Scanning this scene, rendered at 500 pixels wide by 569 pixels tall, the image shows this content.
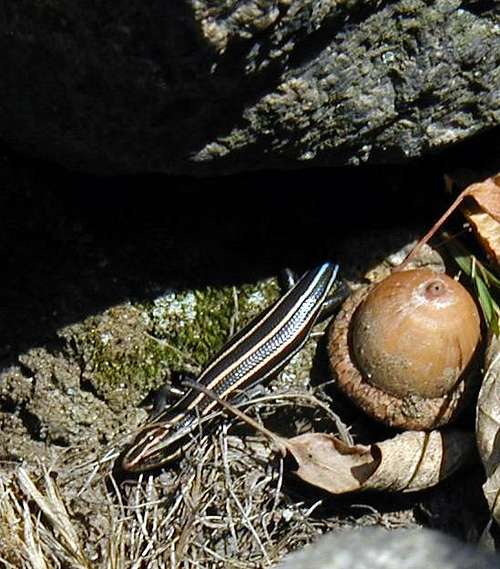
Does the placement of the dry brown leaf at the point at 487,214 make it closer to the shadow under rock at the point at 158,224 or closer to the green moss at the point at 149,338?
the shadow under rock at the point at 158,224

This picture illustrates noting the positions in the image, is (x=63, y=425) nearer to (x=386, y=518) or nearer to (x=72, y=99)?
(x=386, y=518)

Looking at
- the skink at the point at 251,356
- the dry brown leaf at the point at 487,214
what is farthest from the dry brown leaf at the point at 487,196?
the skink at the point at 251,356

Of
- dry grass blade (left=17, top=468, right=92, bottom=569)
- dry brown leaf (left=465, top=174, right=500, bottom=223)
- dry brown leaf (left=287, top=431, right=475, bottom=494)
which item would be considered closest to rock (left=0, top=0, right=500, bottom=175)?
dry brown leaf (left=465, top=174, right=500, bottom=223)

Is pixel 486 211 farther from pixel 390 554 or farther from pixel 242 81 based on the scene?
pixel 390 554

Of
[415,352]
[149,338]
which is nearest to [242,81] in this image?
[415,352]

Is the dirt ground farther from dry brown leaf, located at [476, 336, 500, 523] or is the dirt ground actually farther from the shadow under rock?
dry brown leaf, located at [476, 336, 500, 523]

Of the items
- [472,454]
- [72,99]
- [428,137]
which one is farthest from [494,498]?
[72,99]
